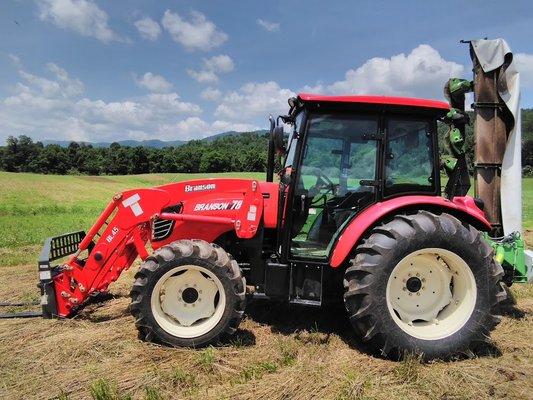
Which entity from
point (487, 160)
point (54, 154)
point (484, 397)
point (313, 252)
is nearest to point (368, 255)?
point (313, 252)

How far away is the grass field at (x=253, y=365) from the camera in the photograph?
334cm

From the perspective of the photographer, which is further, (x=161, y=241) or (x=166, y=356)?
(x=161, y=241)

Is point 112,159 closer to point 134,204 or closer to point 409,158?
point 134,204

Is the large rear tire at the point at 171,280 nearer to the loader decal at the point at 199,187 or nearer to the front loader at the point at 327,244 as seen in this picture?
the front loader at the point at 327,244

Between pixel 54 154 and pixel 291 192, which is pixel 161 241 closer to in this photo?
pixel 291 192

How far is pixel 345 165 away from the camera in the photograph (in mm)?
4285

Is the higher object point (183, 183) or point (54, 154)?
point (54, 154)

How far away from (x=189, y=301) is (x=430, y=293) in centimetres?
229

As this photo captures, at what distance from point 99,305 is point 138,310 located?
1.51 meters

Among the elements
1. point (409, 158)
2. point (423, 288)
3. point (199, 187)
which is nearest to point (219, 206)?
point (199, 187)

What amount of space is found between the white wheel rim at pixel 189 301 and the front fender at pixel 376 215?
3.91 feet

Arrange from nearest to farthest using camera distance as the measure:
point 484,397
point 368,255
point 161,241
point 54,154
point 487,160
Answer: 1. point 484,397
2. point 368,255
3. point 161,241
4. point 487,160
5. point 54,154

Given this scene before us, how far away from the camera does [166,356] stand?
3.91m

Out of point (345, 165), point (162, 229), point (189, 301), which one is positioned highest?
point (345, 165)
